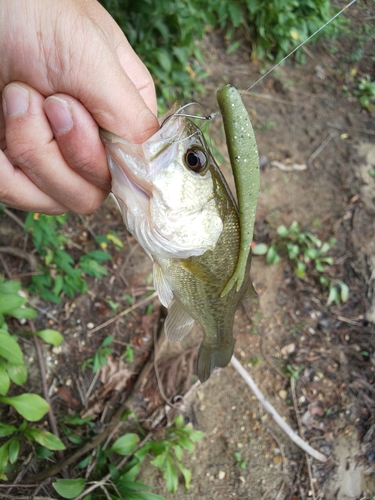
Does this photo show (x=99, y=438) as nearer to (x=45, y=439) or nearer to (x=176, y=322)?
(x=45, y=439)

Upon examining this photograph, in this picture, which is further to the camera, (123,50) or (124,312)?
(124,312)

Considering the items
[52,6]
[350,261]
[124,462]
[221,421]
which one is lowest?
[350,261]

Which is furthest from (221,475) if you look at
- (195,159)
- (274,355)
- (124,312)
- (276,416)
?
(195,159)

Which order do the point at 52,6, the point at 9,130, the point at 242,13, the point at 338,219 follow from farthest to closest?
the point at 242,13, the point at 338,219, the point at 9,130, the point at 52,6

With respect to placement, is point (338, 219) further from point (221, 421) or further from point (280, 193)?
point (221, 421)

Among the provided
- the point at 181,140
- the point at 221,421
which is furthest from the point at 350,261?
the point at 181,140

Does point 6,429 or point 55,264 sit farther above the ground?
point 55,264
